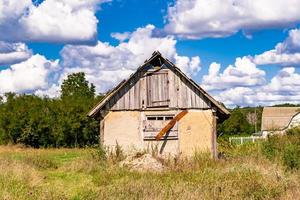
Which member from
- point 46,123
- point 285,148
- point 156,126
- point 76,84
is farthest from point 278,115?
point 285,148

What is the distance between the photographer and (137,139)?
22125 mm

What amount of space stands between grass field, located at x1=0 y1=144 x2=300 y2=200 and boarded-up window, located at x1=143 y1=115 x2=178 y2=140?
48.8 inches

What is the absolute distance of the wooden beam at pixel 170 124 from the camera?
71.7 feet

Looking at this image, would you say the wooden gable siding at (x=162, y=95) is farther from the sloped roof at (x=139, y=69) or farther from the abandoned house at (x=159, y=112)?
the sloped roof at (x=139, y=69)

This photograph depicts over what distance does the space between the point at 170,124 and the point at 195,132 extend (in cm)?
119

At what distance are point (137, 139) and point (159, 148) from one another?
1.08m

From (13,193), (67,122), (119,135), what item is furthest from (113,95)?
(67,122)

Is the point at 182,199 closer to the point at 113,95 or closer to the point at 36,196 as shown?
the point at 36,196

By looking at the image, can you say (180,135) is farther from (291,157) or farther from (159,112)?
(291,157)

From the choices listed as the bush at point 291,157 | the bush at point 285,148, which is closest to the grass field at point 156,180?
the bush at point 285,148

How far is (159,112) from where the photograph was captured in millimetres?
22281

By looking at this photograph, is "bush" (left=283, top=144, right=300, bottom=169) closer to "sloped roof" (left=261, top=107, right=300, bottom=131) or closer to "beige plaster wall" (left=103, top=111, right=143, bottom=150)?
"beige plaster wall" (left=103, top=111, right=143, bottom=150)

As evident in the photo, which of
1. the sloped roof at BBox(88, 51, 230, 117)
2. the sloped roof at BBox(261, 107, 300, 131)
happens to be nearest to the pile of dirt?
the sloped roof at BBox(88, 51, 230, 117)

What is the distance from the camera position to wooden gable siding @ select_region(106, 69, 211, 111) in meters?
22.2
